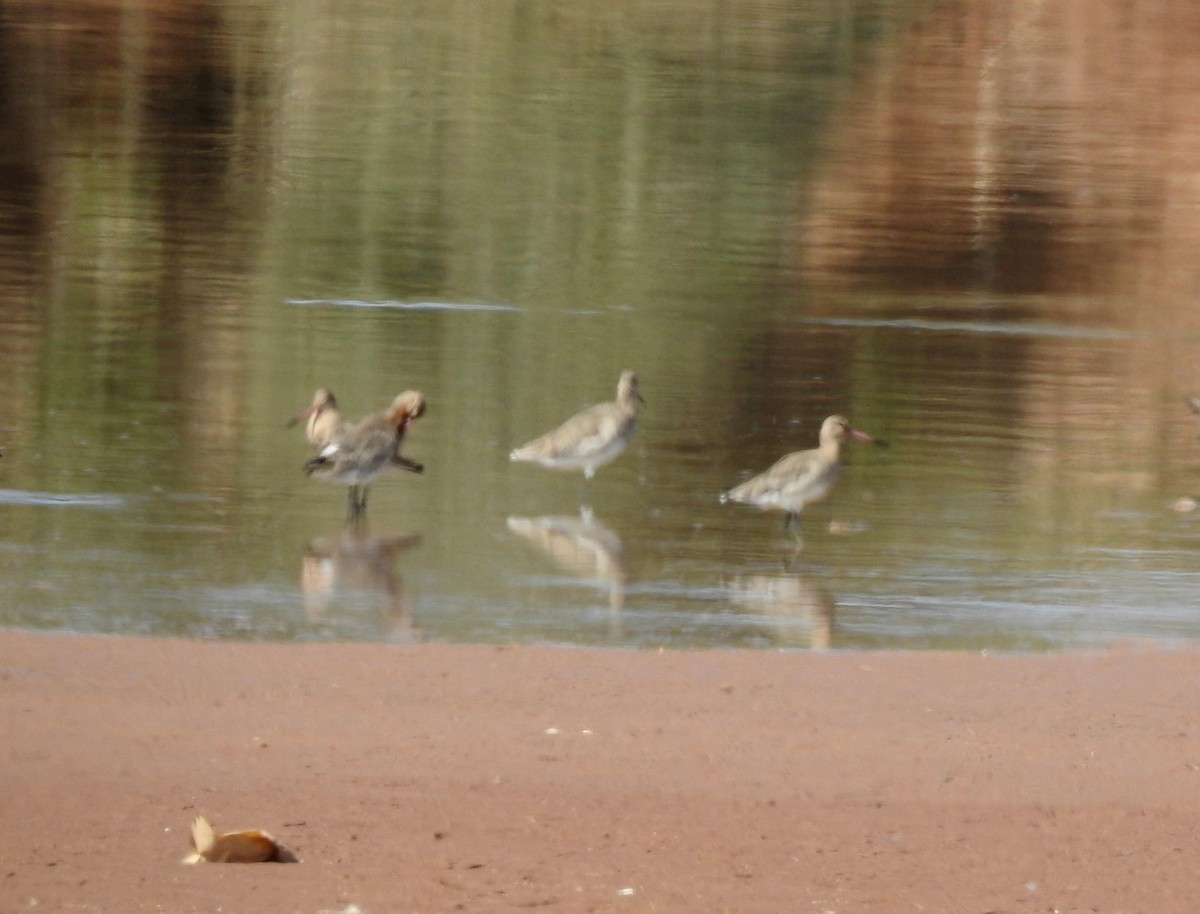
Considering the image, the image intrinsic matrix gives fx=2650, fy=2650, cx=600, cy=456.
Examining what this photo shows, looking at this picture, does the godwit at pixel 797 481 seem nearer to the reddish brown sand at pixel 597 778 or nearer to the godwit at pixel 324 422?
the godwit at pixel 324 422

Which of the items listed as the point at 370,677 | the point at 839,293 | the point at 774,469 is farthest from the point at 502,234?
the point at 370,677

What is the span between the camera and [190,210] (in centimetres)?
3338

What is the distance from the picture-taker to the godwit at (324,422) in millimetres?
13430

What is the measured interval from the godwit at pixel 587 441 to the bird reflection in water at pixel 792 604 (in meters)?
2.50

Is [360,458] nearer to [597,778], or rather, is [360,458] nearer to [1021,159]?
[597,778]

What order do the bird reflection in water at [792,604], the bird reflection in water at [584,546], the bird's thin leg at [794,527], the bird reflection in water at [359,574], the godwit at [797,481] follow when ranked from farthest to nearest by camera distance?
1. the godwit at [797,481]
2. the bird's thin leg at [794,527]
3. the bird reflection in water at [584,546]
4. the bird reflection in water at [359,574]
5. the bird reflection in water at [792,604]

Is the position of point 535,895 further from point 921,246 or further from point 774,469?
point 921,246

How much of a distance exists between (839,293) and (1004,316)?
2073 mm

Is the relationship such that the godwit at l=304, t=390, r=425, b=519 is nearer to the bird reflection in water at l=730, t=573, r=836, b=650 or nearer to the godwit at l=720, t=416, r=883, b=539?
the godwit at l=720, t=416, r=883, b=539

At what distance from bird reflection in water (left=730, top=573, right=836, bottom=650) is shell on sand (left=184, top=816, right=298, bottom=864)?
11.4 ft

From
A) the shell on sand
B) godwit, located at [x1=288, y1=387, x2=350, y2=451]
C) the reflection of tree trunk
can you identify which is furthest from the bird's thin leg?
the reflection of tree trunk

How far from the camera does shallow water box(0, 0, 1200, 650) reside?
11047mm

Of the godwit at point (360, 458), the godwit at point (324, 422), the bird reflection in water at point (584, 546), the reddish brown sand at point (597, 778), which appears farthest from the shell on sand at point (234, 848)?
the godwit at point (324, 422)

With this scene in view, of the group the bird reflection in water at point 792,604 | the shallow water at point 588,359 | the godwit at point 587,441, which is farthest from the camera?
the godwit at point 587,441
